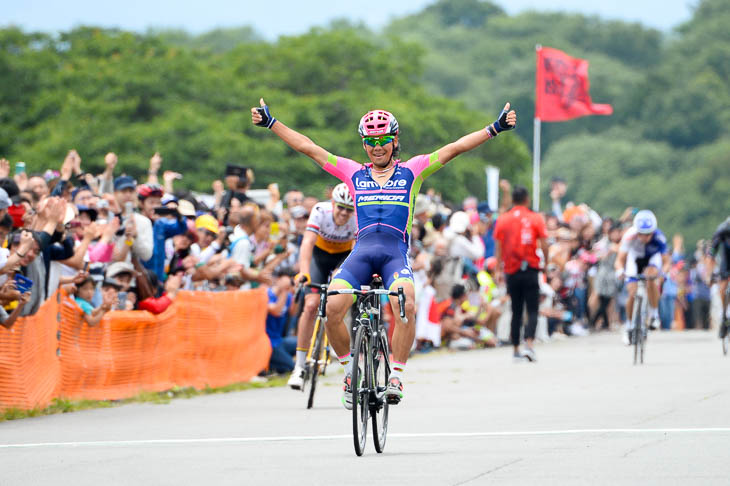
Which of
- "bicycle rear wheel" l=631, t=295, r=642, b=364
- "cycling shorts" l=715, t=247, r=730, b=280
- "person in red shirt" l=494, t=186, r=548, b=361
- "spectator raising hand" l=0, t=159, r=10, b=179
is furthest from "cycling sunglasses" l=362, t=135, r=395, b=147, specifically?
"cycling shorts" l=715, t=247, r=730, b=280

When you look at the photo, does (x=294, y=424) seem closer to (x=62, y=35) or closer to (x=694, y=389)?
(x=694, y=389)

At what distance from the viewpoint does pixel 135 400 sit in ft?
51.1

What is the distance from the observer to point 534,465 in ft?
31.2

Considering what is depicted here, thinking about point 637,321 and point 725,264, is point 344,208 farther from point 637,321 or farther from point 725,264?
point 725,264

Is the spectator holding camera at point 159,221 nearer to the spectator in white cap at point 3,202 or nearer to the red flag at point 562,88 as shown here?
the spectator in white cap at point 3,202

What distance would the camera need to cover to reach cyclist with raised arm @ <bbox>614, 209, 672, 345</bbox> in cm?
2084

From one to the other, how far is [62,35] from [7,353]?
199ft

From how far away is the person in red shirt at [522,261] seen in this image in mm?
21484

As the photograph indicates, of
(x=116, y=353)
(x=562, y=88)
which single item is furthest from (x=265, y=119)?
(x=562, y=88)

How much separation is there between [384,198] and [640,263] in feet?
33.9

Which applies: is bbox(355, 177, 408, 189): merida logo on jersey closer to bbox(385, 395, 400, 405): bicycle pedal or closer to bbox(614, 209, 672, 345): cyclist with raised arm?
bbox(385, 395, 400, 405): bicycle pedal

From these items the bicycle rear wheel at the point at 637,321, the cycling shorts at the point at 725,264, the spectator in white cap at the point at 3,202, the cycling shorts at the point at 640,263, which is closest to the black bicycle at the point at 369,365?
the spectator in white cap at the point at 3,202

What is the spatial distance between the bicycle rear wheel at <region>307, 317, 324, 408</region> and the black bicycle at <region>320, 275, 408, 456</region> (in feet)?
11.1

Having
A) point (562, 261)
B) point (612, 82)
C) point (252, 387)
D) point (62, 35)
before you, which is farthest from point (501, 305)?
point (612, 82)
